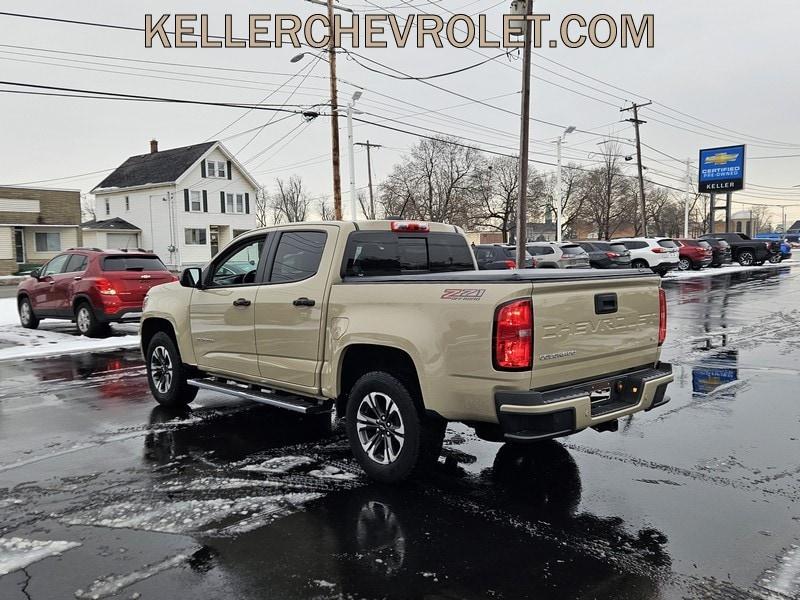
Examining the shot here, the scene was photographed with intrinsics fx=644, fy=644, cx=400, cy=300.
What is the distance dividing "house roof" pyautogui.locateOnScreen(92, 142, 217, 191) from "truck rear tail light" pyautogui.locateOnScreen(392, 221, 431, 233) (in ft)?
146

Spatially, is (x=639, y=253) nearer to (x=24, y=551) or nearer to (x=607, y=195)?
(x=24, y=551)

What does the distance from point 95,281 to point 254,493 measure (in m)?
9.43

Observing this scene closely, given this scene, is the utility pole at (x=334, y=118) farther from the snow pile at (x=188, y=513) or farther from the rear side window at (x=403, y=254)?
Result: the snow pile at (x=188, y=513)

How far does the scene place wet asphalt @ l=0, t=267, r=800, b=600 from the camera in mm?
3334

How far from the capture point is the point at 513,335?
12.9 ft

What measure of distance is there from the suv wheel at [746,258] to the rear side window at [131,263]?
33.5 metres

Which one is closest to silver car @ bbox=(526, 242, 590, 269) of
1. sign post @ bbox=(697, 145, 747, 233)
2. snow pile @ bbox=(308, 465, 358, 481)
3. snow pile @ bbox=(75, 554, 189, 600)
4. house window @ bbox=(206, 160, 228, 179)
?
snow pile @ bbox=(308, 465, 358, 481)

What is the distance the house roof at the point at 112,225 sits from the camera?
48188mm

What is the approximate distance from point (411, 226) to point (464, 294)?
170cm

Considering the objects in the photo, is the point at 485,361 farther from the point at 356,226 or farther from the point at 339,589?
the point at 356,226

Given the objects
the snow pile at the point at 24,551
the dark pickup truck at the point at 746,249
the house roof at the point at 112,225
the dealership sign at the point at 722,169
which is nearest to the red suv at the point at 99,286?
the snow pile at the point at 24,551

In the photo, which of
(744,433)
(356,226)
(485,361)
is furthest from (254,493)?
(744,433)

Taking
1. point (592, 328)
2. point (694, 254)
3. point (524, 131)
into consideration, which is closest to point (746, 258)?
point (694, 254)

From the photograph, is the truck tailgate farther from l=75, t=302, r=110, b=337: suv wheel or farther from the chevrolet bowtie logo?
the chevrolet bowtie logo
